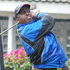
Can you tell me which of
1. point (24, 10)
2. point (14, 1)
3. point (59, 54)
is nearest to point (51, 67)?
point (59, 54)

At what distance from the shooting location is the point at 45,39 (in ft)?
9.13

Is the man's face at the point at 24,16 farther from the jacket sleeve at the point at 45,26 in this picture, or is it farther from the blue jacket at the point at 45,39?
the jacket sleeve at the point at 45,26

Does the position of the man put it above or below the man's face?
below

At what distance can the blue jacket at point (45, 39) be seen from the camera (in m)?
2.75

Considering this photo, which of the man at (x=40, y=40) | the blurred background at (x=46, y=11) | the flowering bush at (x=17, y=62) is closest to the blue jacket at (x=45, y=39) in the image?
the man at (x=40, y=40)

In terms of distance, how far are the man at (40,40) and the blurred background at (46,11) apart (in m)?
5.93

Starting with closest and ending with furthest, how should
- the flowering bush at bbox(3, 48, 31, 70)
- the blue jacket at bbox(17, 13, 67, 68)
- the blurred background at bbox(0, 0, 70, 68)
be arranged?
the blue jacket at bbox(17, 13, 67, 68)
the flowering bush at bbox(3, 48, 31, 70)
the blurred background at bbox(0, 0, 70, 68)

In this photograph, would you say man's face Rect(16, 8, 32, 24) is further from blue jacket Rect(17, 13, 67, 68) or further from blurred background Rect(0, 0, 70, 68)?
blurred background Rect(0, 0, 70, 68)

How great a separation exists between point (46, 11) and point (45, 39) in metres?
7.77

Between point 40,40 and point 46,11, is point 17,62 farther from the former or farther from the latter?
point 46,11

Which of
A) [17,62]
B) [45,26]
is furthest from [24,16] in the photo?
[17,62]

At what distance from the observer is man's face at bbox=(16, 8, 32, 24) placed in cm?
283

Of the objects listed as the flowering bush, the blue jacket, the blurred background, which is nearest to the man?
the blue jacket

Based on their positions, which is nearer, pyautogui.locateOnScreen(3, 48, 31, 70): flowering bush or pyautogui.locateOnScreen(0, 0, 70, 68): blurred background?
pyautogui.locateOnScreen(3, 48, 31, 70): flowering bush
